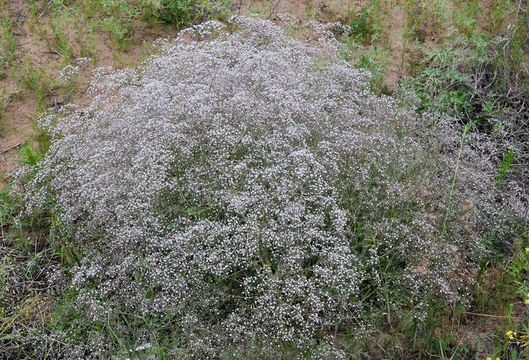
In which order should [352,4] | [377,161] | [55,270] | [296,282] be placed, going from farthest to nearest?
[352,4], [377,161], [55,270], [296,282]

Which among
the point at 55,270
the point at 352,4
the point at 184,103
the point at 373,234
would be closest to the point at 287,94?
the point at 184,103

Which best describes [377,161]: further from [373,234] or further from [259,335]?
[259,335]

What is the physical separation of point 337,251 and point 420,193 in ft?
3.08

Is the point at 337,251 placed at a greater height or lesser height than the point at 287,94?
lesser

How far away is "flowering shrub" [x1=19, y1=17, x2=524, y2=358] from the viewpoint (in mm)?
3330

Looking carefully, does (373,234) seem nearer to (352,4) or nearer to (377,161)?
(377,161)

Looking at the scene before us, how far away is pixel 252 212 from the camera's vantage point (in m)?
3.48

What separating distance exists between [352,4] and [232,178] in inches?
150

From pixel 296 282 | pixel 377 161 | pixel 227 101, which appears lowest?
pixel 296 282

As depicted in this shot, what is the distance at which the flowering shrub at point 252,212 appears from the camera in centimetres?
333

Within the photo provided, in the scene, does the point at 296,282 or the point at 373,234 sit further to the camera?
the point at 373,234

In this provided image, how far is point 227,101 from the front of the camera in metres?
3.97

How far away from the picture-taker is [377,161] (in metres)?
4.09

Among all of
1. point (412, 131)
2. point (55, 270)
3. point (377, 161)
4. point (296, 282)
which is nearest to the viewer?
point (296, 282)
